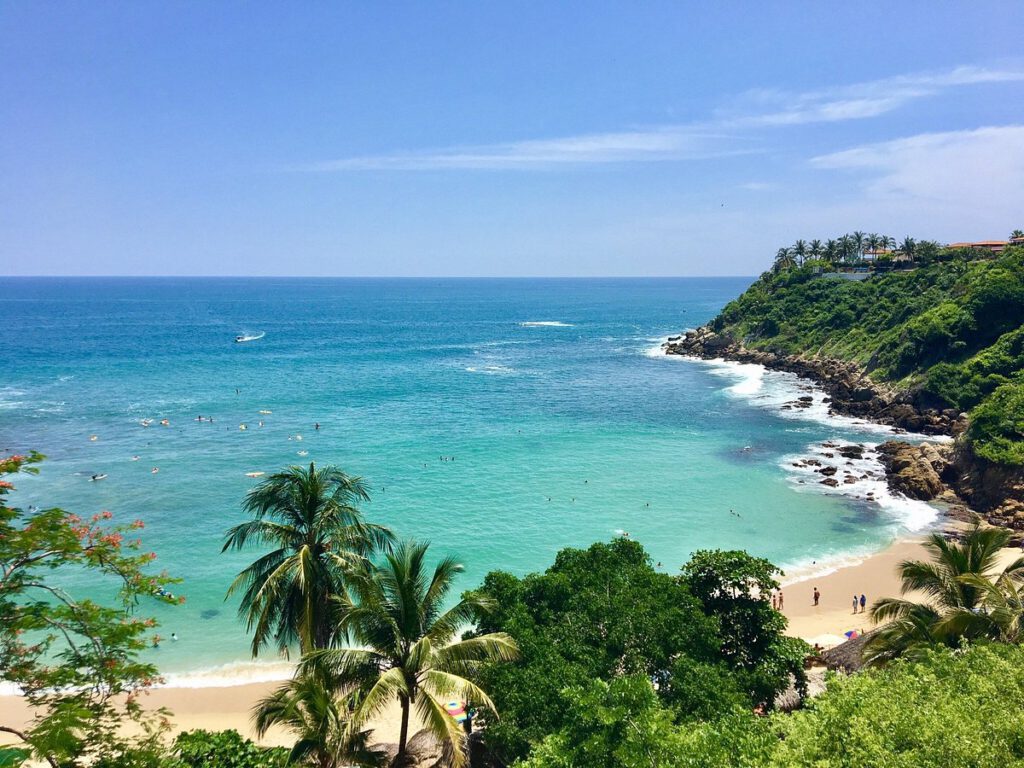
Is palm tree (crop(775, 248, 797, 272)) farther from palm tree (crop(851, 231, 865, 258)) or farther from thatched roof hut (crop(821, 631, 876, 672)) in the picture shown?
thatched roof hut (crop(821, 631, 876, 672))

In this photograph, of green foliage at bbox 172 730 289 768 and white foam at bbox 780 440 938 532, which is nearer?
green foliage at bbox 172 730 289 768

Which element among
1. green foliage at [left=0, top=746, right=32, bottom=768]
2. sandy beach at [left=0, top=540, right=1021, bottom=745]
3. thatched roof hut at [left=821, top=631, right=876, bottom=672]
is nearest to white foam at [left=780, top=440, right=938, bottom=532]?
sandy beach at [left=0, top=540, right=1021, bottom=745]

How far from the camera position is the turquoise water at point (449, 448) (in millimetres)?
33625

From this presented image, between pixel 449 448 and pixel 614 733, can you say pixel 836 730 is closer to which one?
pixel 614 733

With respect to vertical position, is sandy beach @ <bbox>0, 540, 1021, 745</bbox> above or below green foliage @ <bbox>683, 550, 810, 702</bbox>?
below

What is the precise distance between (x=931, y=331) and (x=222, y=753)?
62718 mm

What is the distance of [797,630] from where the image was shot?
2620cm

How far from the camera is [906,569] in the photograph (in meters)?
16.9

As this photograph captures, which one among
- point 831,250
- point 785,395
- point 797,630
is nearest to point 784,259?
point 831,250

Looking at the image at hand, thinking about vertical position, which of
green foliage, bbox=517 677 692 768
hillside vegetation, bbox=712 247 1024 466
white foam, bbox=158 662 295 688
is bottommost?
white foam, bbox=158 662 295 688

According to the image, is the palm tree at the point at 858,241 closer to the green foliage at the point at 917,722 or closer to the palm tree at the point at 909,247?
the palm tree at the point at 909,247

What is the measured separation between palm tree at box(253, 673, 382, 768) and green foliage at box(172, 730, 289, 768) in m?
0.43

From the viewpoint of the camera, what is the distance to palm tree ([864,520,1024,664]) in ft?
49.3

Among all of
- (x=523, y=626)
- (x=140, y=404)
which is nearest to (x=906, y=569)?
(x=523, y=626)
